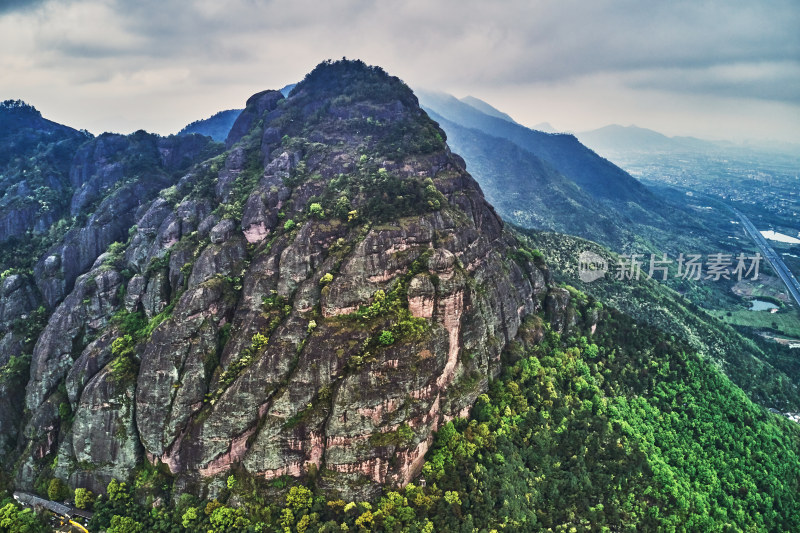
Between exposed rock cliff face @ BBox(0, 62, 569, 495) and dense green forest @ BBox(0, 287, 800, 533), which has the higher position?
exposed rock cliff face @ BBox(0, 62, 569, 495)

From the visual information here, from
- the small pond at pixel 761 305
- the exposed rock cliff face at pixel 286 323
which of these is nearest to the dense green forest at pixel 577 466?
the exposed rock cliff face at pixel 286 323

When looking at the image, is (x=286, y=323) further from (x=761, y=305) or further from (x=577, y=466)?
(x=761, y=305)

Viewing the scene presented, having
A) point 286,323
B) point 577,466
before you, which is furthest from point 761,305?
point 286,323

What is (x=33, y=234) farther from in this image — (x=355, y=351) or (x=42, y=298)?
(x=355, y=351)

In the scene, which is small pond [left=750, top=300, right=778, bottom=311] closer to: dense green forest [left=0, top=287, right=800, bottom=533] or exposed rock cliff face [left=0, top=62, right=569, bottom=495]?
dense green forest [left=0, top=287, right=800, bottom=533]

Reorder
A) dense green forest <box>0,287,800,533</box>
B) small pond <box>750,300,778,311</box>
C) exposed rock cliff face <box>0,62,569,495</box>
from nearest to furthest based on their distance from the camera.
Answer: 1. dense green forest <box>0,287,800,533</box>
2. exposed rock cliff face <box>0,62,569,495</box>
3. small pond <box>750,300,778,311</box>

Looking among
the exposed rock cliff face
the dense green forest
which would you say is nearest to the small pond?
the dense green forest

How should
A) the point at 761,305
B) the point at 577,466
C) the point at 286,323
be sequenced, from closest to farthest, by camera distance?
the point at 286,323 → the point at 577,466 → the point at 761,305

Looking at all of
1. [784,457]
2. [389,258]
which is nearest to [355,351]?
[389,258]
